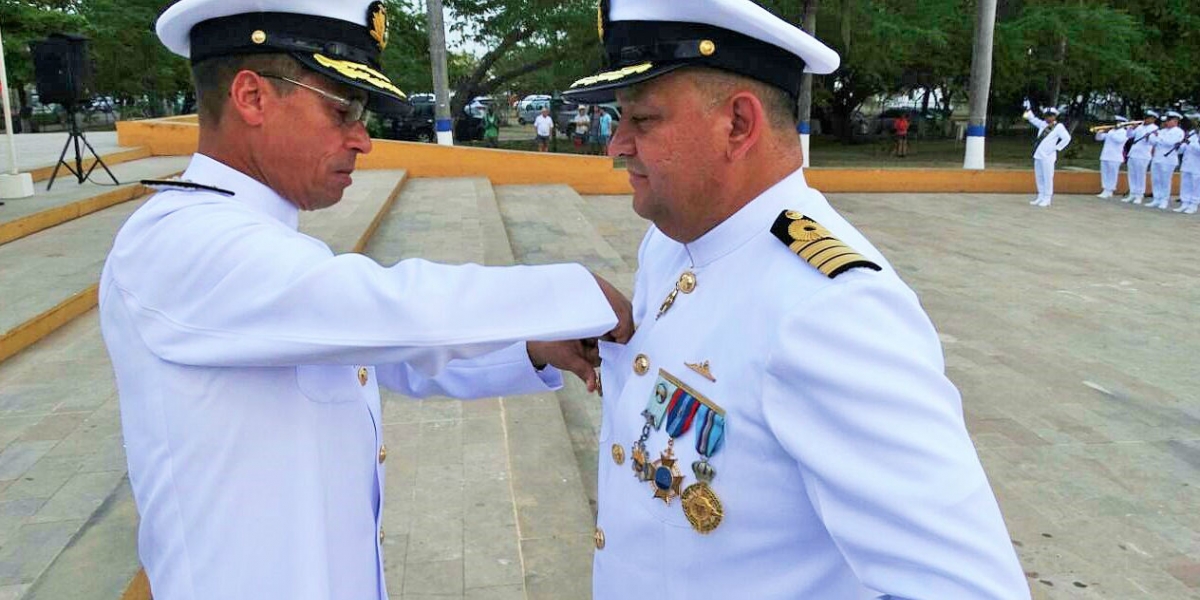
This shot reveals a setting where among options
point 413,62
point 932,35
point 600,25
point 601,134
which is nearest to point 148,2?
point 413,62

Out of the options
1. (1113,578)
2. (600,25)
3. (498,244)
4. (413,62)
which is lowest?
(1113,578)

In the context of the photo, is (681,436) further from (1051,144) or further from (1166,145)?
(1166,145)

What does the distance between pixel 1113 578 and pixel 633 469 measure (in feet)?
9.83

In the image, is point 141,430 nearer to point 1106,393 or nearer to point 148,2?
point 1106,393

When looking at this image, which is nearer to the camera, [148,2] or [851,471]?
[851,471]

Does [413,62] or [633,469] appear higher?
[413,62]

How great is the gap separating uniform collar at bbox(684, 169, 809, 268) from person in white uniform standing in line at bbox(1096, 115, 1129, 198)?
57.4 ft

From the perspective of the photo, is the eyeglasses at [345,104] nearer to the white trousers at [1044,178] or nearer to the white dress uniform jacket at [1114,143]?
the white trousers at [1044,178]

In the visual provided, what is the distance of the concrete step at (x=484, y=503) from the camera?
2.95 m

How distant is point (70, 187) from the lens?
885cm

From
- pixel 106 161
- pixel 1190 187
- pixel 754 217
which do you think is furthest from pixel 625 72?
pixel 1190 187

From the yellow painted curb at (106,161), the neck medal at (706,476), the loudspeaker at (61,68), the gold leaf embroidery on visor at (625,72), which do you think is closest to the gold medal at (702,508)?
the neck medal at (706,476)

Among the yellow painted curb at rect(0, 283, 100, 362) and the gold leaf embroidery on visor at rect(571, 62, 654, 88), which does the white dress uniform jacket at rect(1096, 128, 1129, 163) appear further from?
the gold leaf embroidery on visor at rect(571, 62, 654, 88)

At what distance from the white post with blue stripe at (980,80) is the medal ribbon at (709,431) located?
18082 millimetres
